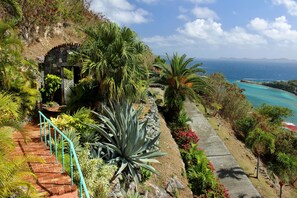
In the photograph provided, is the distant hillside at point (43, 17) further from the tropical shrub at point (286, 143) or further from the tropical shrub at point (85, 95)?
the tropical shrub at point (286, 143)

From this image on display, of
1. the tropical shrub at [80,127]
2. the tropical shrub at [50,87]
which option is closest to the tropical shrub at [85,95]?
the tropical shrub at [80,127]

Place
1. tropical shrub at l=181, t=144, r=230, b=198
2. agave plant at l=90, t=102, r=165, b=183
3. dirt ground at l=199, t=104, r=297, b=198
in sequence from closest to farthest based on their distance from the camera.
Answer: agave plant at l=90, t=102, r=165, b=183
tropical shrub at l=181, t=144, r=230, b=198
dirt ground at l=199, t=104, r=297, b=198

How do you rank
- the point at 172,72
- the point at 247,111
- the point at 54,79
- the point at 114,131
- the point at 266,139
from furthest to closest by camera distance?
1. the point at 247,111
2. the point at 172,72
3. the point at 266,139
4. the point at 54,79
5. the point at 114,131

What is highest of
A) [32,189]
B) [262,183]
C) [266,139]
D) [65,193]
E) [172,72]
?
[172,72]

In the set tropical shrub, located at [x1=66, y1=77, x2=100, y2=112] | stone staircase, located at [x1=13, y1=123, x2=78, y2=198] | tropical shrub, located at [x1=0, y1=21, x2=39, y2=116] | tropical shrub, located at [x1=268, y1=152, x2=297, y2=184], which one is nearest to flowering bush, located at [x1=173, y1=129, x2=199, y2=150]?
tropical shrub, located at [x1=268, y1=152, x2=297, y2=184]

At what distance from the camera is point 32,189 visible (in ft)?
12.0

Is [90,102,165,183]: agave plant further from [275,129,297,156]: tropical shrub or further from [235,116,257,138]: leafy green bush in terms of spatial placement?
[275,129,297,156]: tropical shrub

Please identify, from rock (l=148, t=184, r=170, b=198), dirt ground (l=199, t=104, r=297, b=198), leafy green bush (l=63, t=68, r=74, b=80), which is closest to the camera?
rock (l=148, t=184, r=170, b=198)

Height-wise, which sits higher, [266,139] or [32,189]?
[32,189]

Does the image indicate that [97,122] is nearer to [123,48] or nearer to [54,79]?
[123,48]

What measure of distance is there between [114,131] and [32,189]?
3346 mm

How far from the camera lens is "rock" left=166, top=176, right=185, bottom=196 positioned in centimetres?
741

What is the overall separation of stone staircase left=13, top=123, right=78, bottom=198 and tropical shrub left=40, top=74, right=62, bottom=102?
14.9 feet

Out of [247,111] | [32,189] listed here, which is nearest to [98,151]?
[32,189]
